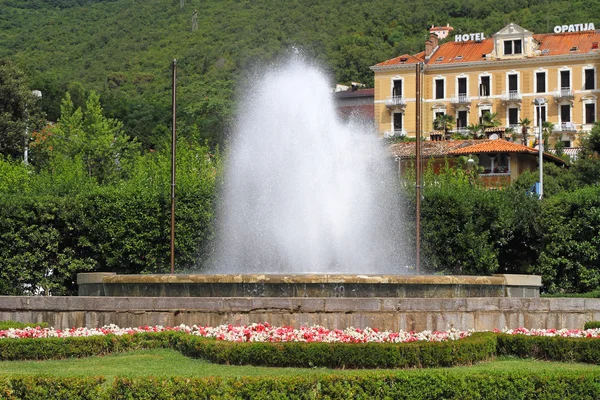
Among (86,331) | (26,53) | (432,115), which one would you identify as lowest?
(86,331)

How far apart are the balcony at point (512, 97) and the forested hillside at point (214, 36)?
64.2ft

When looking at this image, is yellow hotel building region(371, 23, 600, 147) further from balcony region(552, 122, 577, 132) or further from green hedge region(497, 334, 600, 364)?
green hedge region(497, 334, 600, 364)

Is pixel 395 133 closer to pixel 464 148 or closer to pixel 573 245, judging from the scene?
pixel 464 148

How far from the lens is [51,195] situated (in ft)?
106

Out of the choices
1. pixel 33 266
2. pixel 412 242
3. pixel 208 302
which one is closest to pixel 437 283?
pixel 208 302

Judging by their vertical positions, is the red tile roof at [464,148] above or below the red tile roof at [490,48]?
below

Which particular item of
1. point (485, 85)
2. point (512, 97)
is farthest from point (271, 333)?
point (485, 85)

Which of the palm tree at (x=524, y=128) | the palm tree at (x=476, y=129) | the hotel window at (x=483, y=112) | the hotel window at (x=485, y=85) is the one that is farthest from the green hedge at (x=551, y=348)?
the hotel window at (x=485, y=85)

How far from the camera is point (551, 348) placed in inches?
636

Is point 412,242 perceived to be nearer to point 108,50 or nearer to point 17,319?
point 17,319

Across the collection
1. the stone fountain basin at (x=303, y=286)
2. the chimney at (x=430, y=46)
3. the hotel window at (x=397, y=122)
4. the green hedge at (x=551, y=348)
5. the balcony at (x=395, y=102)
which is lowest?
the green hedge at (x=551, y=348)

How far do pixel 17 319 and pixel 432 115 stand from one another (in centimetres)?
6778

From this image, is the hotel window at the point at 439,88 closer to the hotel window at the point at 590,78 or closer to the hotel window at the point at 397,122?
the hotel window at the point at 397,122

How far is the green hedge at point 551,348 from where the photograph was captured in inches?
623
